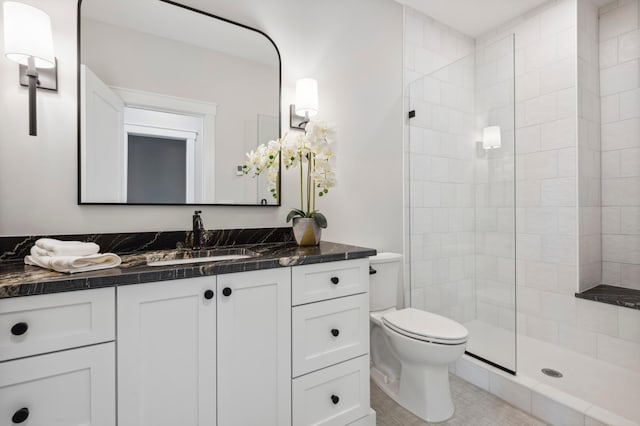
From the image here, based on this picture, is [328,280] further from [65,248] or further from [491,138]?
[491,138]

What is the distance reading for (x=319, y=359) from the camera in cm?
140

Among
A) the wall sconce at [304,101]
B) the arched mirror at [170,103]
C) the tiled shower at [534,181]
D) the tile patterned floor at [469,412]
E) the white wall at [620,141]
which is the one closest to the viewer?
the arched mirror at [170,103]


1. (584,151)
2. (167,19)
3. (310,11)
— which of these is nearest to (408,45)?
(310,11)

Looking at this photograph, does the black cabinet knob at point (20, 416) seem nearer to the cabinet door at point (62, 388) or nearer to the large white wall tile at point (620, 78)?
the cabinet door at point (62, 388)

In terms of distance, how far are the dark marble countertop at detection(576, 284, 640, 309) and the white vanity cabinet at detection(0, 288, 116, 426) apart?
281 cm

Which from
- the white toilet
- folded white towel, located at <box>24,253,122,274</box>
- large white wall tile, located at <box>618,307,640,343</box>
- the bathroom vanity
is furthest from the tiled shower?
folded white towel, located at <box>24,253,122,274</box>

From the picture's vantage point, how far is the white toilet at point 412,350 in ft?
5.34

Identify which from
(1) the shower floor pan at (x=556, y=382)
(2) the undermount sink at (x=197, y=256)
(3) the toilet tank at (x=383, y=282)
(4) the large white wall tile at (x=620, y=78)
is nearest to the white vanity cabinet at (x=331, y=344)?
(2) the undermount sink at (x=197, y=256)

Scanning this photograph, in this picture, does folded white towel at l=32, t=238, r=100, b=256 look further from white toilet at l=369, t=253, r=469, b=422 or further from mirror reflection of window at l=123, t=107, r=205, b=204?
white toilet at l=369, t=253, r=469, b=422

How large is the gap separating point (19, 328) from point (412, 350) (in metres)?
1.62

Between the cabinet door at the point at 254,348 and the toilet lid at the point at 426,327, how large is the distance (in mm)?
729

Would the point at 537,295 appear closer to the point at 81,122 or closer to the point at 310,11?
the point at 310,11

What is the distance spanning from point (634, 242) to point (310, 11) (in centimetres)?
279

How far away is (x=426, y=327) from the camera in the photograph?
1.73 metres
